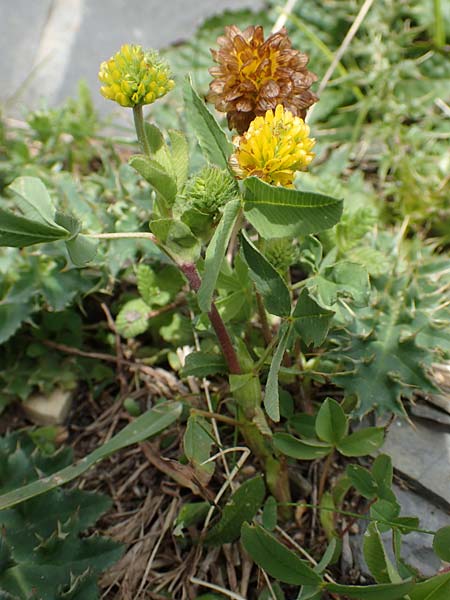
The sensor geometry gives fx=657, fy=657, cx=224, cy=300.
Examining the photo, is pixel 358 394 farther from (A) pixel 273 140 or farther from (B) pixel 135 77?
(B) pixel 135 77

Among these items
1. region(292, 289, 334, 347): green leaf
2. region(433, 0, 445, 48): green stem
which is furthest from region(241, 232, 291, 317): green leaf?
region(433, 0, 445, 48): green stem

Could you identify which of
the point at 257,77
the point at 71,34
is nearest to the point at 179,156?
the point at 257,77

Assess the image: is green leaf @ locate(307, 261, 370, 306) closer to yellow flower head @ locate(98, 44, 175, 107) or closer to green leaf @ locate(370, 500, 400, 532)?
green leaf @ locate(370, 500, 400, 532)

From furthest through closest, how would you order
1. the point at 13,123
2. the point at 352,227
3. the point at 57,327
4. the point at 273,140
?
the point at 13,123
the point at 57,327
the point at 352,227
the point at 273,140

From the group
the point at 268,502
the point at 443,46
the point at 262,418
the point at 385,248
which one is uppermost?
the point at 443,46

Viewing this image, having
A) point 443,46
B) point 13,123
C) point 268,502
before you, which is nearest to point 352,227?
point 268,502

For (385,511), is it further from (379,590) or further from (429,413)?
(429,413)
